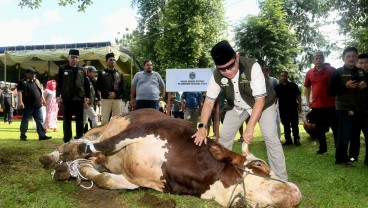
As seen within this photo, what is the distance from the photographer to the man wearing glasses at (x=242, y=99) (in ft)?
11.9

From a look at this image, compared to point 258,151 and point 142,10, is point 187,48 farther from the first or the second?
point 258,151

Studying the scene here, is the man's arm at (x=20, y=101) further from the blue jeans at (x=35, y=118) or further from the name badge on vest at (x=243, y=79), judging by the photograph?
the name badge on vest at (x=243, y=79)

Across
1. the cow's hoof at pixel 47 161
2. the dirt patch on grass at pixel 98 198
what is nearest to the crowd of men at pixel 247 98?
the dirt patch on grass at pixel 98 198

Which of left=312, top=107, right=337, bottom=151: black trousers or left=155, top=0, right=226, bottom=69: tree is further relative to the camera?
left=155, top=0, right=226, bottom=69: tree

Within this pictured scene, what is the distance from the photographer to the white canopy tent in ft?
57.7

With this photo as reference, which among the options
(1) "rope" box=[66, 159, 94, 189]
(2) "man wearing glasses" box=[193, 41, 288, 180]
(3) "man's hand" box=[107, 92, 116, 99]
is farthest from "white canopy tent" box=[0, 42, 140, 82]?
(2) "man wearing glasses" box=[193, 41, 288, 180]

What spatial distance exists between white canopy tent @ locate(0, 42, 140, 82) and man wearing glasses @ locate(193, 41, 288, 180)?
1322 cm

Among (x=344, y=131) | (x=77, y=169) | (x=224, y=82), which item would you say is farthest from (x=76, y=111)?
(x=344, y=131)

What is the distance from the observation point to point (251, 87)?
388 cm

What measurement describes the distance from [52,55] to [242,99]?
15.9m

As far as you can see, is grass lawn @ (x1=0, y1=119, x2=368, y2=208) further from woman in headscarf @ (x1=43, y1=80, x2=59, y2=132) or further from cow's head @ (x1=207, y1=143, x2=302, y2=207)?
woman in headscarf @ (x1=43, y1=80, x2=59, y2=132)

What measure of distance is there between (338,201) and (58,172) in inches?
121

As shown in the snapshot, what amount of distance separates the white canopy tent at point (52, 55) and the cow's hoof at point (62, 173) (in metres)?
12.9

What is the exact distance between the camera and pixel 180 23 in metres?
31.8
